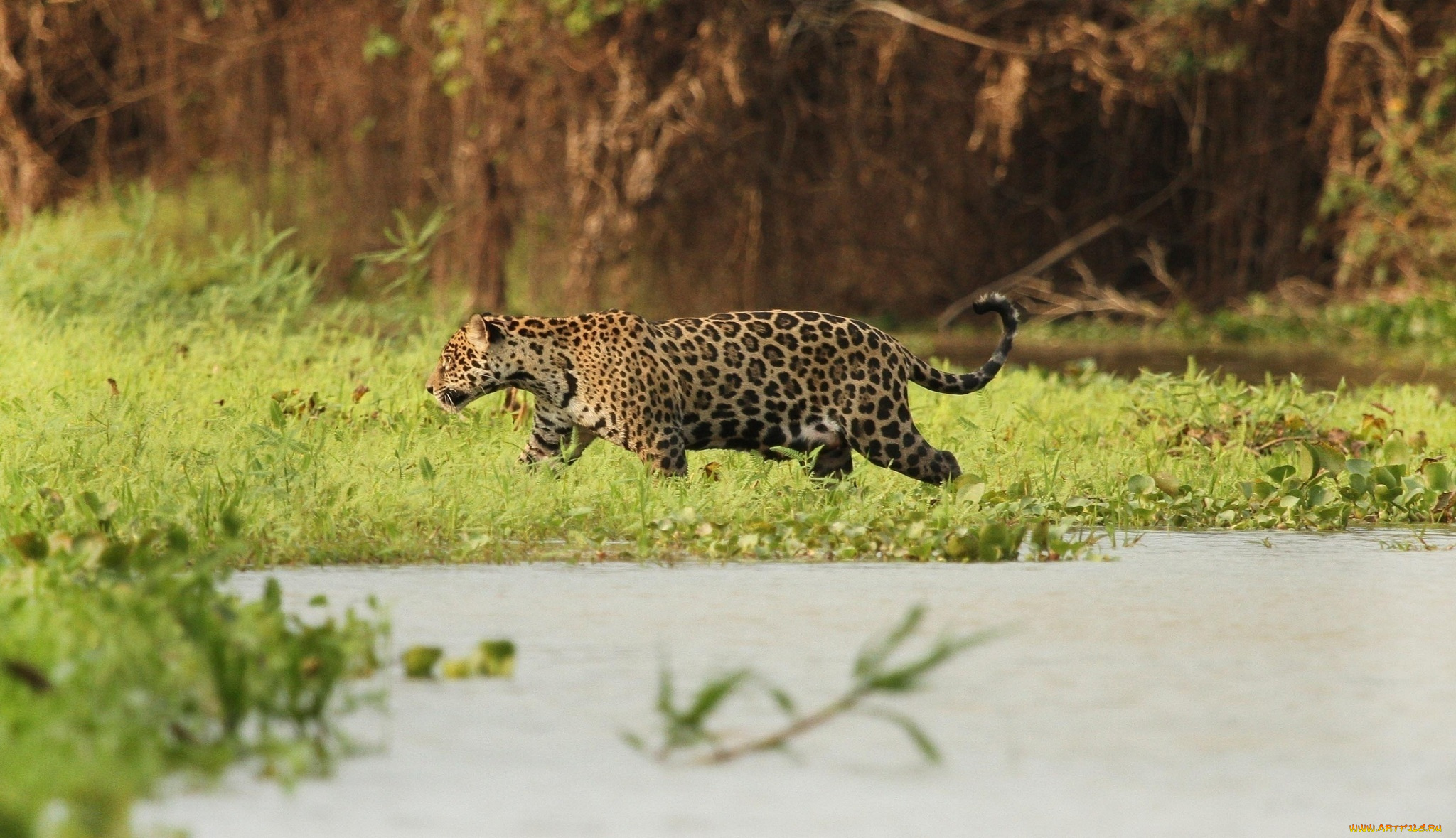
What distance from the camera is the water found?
312cm

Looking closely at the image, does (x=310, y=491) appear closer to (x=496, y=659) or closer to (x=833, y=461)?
(x=496, y=659)

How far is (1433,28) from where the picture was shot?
16.1 meters

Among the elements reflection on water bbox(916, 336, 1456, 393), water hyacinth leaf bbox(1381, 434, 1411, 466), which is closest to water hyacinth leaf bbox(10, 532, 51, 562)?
water hyacinth leaf bbox(1381, 434, 1411, 466)

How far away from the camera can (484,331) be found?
709 cm

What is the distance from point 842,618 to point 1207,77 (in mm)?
12915

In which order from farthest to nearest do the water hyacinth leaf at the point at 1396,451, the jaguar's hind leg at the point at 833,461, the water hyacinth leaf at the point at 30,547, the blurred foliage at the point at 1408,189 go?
the blurred foliage at the point at 1408,189 < the water hyacinth leaf at the point at 1396,451 < the jaguar's hind leg at the point at 833,461 < the water hyacinth leaf at the point at 30,547

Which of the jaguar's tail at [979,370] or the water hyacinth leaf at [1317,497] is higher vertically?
the jaguar's tail at [979,370]

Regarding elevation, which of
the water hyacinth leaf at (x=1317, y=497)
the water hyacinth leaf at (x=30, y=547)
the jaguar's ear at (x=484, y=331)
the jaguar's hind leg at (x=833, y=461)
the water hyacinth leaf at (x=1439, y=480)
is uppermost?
the jaguar's ear at (x=484, y=331)

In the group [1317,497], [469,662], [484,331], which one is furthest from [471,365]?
[469,662]

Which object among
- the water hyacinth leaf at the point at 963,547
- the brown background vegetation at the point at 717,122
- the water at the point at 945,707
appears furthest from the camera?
the brown background vegetation at the point at 717,122

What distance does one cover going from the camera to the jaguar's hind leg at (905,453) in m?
7.07

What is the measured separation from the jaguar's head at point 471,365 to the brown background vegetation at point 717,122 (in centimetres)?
736

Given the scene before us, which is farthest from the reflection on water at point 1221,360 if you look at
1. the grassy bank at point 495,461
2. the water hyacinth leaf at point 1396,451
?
the water hyacinth leaf at point 1396,451

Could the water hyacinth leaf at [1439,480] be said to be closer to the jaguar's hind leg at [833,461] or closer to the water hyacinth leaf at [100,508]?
the jaguar's hind leg at [833,461]
